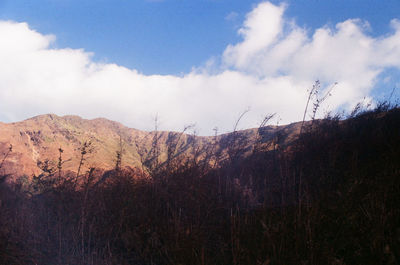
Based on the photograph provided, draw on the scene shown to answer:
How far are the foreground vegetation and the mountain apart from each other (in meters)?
0.27

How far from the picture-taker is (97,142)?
10.5 m

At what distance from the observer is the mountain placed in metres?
4.98

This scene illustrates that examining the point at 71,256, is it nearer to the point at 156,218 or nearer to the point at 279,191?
the point at 156,218

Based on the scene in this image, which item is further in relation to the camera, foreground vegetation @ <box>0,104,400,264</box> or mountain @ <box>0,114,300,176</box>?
mountain @ <box>0,114,300,176</box>

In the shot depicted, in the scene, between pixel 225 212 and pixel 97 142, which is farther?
pixel 97 142

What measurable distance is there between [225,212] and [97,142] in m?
8.55

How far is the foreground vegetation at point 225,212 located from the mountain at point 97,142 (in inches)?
10.8

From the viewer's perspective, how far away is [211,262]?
101 inches

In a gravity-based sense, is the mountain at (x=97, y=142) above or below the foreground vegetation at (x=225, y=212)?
above

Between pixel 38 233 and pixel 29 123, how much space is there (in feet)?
418

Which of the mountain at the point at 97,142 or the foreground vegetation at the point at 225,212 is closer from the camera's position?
the foreground vegetation at the point at 225,212

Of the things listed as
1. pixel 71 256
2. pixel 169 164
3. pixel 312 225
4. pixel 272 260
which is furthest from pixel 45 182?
pixel 312 225

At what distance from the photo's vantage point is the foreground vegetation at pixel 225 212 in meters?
2.46

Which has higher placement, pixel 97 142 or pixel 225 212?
pixel 97 142
